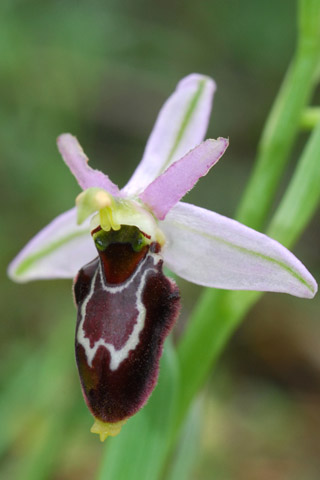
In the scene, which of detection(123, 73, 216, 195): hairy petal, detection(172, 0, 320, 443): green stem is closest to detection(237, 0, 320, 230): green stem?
detection(172, 0, 320, 443): green stem

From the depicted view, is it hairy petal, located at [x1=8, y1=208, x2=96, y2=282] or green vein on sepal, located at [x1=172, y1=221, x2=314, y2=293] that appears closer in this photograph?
green vein on sepal, located at [x1=172, y1=221, x2=314, y2=293]

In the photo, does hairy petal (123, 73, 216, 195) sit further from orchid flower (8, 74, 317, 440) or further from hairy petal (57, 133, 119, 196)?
hairy petal (57, 133, 119, 196)

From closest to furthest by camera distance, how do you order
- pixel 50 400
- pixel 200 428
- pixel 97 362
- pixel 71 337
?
1. pixel 97 362
2. pixel 200 428
3. pixel 50 400
4. pixel 71 337

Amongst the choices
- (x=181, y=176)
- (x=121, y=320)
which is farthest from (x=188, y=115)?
(x=121, y=320)

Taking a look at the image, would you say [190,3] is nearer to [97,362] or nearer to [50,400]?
[50,400]

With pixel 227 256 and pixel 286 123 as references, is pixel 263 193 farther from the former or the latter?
pixel 227 256

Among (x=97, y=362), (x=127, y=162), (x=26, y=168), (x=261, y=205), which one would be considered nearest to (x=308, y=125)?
(x=261, y=205)

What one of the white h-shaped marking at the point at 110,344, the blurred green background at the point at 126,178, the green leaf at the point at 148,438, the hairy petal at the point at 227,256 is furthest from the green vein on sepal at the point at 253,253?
the blurred green background at the point at 126,178
